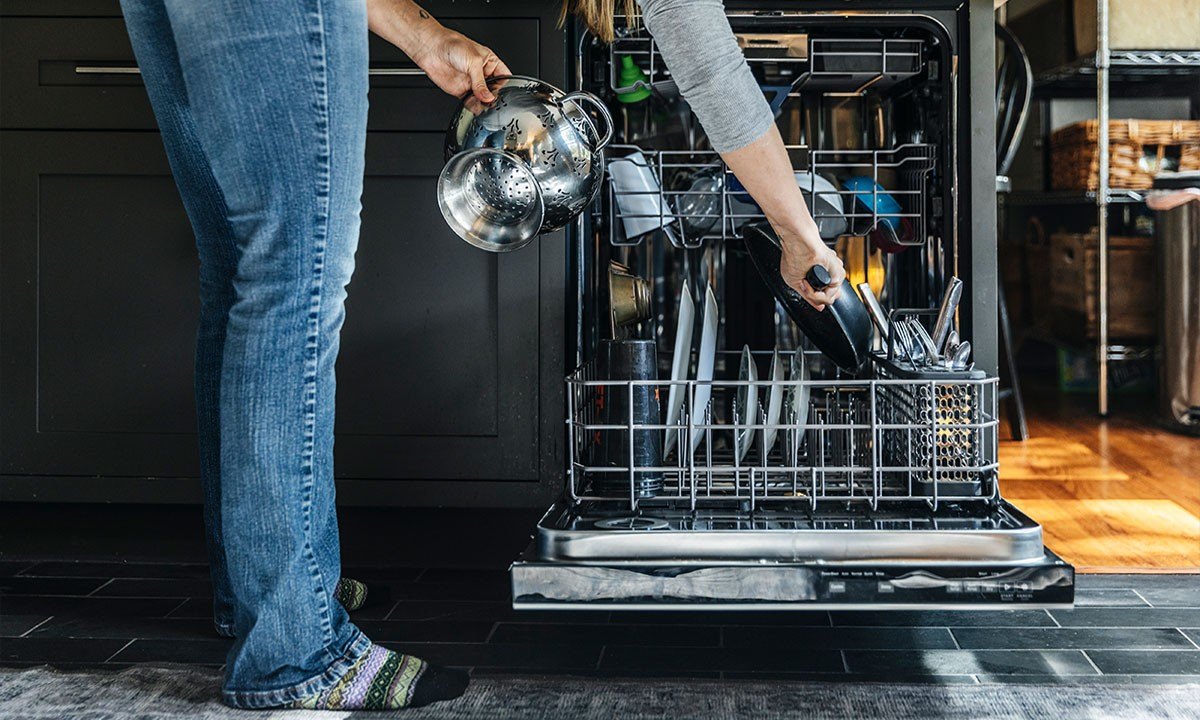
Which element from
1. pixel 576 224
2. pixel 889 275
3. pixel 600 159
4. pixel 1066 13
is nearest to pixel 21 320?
pixel 576 224

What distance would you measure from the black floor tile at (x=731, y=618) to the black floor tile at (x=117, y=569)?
655mm

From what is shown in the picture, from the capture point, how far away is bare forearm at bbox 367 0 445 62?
1311mm

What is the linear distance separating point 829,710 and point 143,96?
1.38 meters

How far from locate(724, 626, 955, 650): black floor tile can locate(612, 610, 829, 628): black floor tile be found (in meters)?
0.03

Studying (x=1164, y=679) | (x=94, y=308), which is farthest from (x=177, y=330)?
(x=1164, y=679)

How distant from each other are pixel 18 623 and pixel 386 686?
0.61 meters

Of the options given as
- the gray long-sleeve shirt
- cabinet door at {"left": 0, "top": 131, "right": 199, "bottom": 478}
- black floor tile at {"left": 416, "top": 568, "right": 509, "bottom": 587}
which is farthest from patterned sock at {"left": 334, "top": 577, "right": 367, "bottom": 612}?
the gray long-sleeve shirt

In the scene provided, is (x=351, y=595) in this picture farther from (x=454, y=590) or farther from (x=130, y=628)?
(x=130, y=628)

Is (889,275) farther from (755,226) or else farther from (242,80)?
(242,80)

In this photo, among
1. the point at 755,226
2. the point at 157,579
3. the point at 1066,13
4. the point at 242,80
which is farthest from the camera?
the point at 1066,13

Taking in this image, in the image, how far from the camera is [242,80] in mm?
1004

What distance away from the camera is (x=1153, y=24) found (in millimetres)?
3199

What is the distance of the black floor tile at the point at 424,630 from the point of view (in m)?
1.36

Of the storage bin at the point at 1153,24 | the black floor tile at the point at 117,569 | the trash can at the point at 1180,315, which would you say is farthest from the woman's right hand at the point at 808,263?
the storage bin at the point at 1153,24
